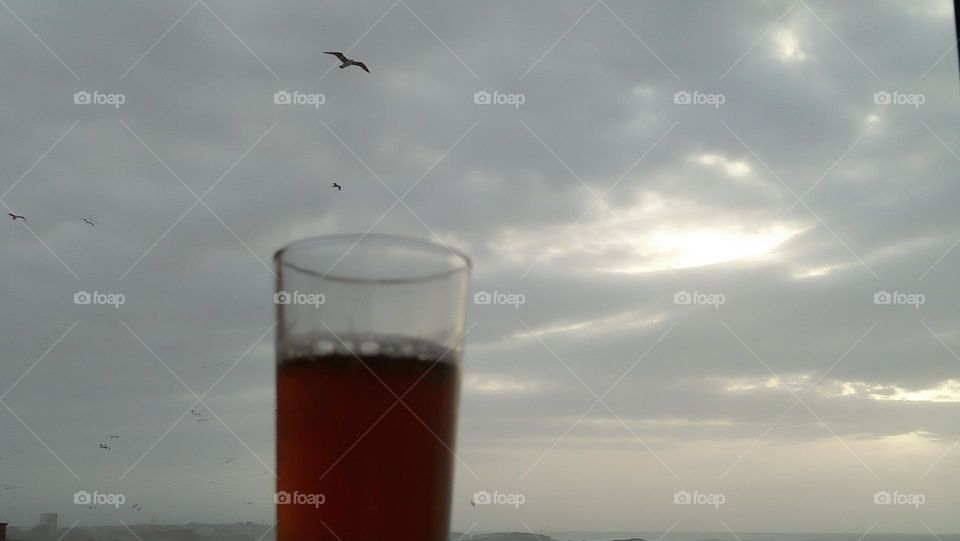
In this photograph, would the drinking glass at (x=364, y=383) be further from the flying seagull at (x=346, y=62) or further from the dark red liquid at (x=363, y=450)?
the flying seagull at (x=346, y=62)

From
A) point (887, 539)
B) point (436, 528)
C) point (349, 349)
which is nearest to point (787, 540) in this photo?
point (887, 539)

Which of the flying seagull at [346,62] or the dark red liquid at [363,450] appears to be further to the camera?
the flying seagull at [346,62]

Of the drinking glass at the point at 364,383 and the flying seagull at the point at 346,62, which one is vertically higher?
the flying seagull at the point at 346,62

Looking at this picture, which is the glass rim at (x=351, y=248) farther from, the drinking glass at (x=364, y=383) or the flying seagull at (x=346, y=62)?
the flying seagull at (x=346, y=62)

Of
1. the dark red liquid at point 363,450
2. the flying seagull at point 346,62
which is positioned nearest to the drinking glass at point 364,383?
the dark red liquid at point 363,450

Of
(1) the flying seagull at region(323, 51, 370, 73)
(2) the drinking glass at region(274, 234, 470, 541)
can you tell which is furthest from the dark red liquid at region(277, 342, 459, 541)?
(1) the flying seagull at region(323, 51, 370, 73)

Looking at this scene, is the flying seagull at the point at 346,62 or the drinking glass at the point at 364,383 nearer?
the drinking glass at the point at 364,383

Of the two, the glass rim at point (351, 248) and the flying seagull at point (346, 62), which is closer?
the glass rim at point (351, 248)

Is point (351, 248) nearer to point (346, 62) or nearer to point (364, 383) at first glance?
point (364, 383)

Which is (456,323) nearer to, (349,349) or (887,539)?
(349,349)
